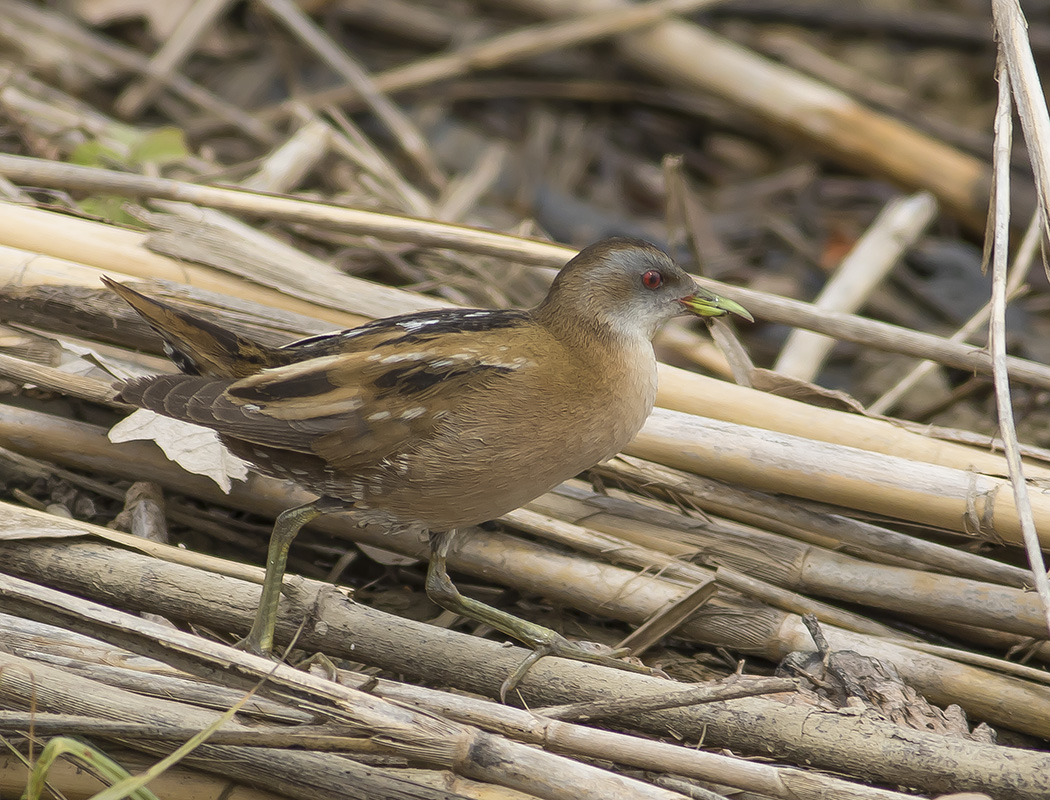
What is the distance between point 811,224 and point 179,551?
433cm

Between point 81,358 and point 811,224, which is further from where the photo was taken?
point 811,224

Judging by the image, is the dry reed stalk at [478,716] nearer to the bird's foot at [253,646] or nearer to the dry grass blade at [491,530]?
the dry grass blade at [491,530]

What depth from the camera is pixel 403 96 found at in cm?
656

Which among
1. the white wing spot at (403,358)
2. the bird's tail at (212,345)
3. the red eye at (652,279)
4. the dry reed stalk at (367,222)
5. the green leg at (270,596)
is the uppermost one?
the dry reed stalk at (367,222)

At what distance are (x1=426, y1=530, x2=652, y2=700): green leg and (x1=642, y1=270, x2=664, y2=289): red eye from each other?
2.92 ft

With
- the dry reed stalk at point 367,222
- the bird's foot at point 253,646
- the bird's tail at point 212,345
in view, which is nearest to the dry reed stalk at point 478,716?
the bird's foot at point 253,646

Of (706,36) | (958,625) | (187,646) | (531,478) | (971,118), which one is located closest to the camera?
(187,646)

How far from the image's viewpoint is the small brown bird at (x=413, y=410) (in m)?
2.83

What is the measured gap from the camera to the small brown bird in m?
2.83

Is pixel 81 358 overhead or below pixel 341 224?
below

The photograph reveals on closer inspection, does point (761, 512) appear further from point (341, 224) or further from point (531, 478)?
point (341, 224)

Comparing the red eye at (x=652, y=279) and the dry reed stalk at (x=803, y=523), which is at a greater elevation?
the red eye at (x=652, y=279)

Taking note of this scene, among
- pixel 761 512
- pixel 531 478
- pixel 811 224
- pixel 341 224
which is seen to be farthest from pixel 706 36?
pixel 531 478

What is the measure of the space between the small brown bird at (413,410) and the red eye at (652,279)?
0.24 metres
